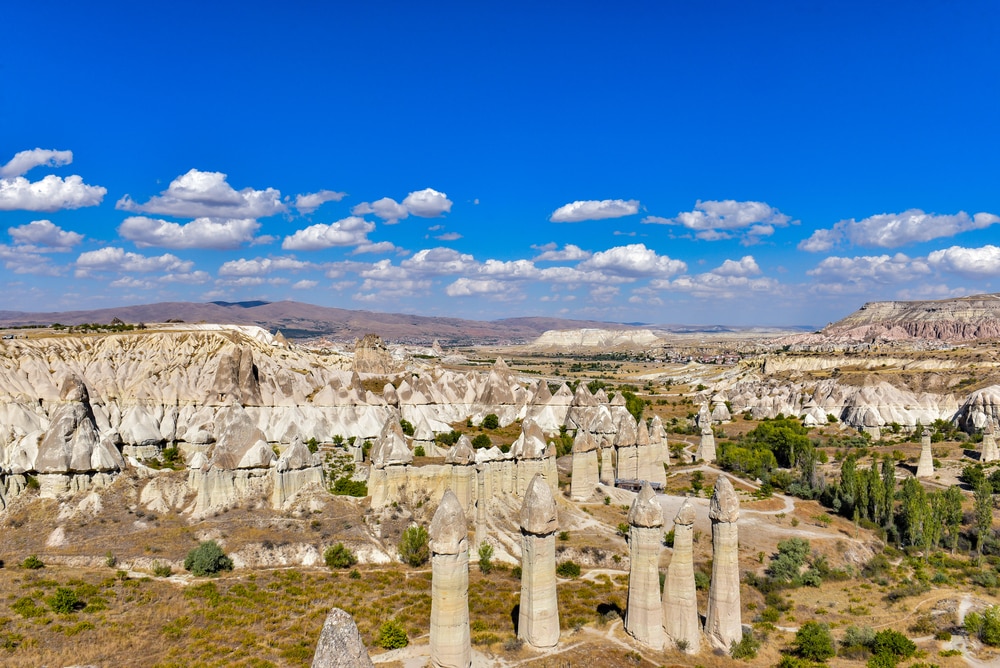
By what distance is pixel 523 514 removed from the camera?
754 inches

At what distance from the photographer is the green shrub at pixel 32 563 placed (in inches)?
1050

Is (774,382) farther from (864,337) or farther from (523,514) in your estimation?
(864,337)

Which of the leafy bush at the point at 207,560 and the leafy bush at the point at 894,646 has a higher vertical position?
the leafy bush at the point at 207,560

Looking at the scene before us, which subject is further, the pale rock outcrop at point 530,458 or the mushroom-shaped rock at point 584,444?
the mushroom-shaped rock at point 584,444

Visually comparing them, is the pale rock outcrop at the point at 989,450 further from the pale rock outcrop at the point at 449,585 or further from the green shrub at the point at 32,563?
the green shrub at the point at 32,563

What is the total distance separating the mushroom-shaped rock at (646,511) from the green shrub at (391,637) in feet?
28.2

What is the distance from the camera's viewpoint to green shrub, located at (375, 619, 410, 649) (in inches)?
821

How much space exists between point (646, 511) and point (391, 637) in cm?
933

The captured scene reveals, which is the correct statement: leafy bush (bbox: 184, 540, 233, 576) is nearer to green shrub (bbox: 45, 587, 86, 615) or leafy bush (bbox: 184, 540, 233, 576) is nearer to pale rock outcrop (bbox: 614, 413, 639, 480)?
green shrub (bbox: 45, 587, 86, 615)

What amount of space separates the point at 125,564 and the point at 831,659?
28.4 metres

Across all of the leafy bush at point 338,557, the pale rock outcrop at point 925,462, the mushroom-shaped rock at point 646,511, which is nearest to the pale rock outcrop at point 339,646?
the mushroom-shaped rock at point 646,511

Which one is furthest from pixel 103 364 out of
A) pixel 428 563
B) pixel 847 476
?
pixel 847 476

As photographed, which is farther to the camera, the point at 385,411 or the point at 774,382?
the point at 774,382

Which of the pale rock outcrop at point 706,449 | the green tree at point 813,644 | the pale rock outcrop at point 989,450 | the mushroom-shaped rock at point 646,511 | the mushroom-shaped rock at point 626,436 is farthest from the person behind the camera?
the pale rock outcrop at point 706,449
